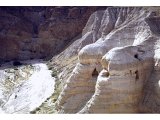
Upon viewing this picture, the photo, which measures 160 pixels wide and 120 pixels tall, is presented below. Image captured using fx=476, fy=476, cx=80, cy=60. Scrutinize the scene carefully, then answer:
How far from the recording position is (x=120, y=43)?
81.9 ft

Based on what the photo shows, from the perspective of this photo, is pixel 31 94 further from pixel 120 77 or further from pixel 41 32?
pixel 41 32

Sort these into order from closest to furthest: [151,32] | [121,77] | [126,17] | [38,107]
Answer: [121,77]
[151,32]
[38,107]
[126,17]

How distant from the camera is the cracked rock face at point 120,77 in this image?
64.6ft

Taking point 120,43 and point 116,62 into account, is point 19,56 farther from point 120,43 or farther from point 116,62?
point 116,62

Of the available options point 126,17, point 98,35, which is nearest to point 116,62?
point 126,17

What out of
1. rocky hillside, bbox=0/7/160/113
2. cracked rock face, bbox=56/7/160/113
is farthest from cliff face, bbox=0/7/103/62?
cracked rock face, bbox=56/7/160/113

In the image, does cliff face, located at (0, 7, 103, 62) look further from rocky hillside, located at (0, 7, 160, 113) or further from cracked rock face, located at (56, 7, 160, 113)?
cracked rock face, located at (56, 7, 160, 113)

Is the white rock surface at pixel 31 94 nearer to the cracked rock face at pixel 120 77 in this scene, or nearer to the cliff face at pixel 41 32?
the cracked rock face at pixel 120 77

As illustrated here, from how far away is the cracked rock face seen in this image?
19.7 m

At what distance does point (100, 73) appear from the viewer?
2064 cm

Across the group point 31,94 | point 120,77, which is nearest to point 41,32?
point 31,94

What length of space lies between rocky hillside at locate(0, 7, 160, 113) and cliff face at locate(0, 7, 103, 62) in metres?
0.40

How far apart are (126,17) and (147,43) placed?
32.5 ft

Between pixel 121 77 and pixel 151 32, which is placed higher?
pixel 151 32
